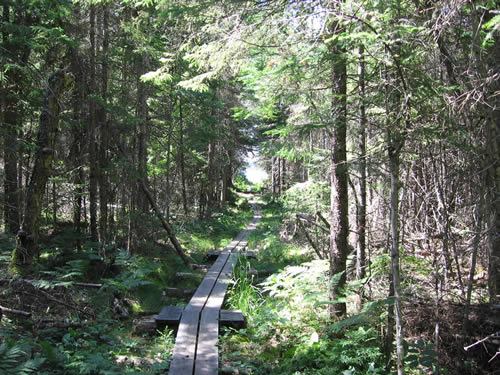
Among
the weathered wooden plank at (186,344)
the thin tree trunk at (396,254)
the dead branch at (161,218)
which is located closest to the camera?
the thin tree trunk at (396,254)

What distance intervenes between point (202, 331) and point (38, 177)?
4.38 metres

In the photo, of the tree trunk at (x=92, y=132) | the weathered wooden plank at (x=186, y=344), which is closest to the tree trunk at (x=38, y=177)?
the tree trunk at (x=92, y=132)

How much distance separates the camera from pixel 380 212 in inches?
339

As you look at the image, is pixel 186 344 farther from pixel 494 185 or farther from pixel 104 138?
pixel 104 138

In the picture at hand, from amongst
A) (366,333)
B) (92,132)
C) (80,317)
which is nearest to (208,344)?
(80,317)

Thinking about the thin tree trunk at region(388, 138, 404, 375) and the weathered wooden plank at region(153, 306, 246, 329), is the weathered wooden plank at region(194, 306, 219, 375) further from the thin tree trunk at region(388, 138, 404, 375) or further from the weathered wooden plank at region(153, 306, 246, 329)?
the thin tree trunk at region(388, 138, 404, 375)

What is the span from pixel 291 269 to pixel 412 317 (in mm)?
2898

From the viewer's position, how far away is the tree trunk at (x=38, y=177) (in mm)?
A: 6652

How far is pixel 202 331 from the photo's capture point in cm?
664

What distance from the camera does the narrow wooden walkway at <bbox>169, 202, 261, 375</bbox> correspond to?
17.4 feet

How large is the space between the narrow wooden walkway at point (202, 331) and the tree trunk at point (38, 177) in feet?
10.5

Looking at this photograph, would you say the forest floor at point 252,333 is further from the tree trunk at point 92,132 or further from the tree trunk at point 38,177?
the tree trunk at point 92,132

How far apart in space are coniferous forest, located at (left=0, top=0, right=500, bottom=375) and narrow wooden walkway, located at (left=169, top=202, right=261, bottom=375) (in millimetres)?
241

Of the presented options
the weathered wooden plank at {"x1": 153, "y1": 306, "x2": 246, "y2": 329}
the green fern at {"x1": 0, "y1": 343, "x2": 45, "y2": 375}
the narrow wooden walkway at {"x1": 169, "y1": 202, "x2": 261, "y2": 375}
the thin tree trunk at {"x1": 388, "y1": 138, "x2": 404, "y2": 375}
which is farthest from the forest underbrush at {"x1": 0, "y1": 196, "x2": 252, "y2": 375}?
the thin tree trunk at {"x1": 388, "y1": 138, "x2": 404, "y2": 375}
